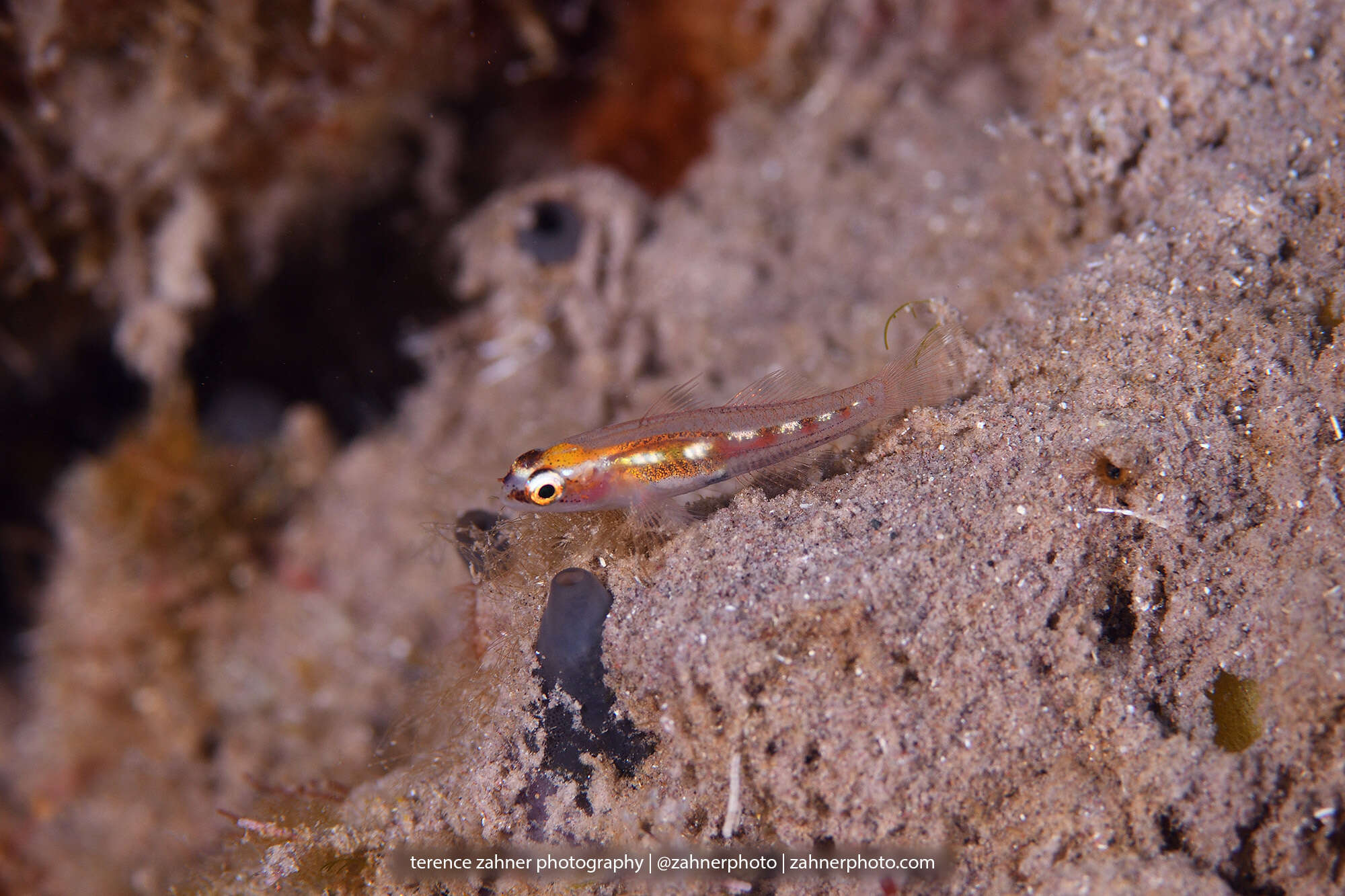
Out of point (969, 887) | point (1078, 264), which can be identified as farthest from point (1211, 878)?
point (1078, 264)

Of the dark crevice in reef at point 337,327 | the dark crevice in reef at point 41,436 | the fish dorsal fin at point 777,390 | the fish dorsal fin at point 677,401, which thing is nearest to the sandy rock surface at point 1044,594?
the fish dorsal fin at point 777,390

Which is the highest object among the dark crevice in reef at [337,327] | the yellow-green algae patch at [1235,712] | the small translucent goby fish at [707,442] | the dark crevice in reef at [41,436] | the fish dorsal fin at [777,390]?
the dark crevice in reef at [337,327]

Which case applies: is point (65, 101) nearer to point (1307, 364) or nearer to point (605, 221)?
point (605, 221)

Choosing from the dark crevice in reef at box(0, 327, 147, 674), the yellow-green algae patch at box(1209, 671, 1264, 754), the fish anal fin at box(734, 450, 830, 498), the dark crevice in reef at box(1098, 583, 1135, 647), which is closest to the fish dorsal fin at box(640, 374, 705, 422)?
the fish anal fin at box(734, 450, 830, 498)

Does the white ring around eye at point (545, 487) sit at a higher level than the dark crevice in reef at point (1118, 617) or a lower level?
higher

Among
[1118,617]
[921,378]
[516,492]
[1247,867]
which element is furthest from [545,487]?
[1247,867]

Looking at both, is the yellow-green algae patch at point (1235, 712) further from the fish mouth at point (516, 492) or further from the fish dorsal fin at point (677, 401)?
the fish mouth at point (516, 492)
